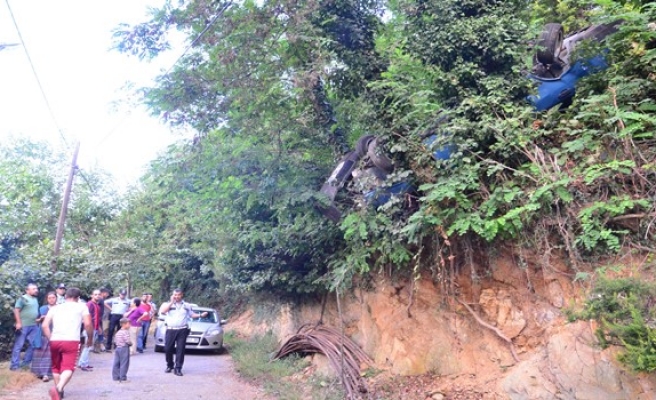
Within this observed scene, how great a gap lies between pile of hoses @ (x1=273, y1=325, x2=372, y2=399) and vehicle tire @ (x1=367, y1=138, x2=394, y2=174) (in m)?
3.26

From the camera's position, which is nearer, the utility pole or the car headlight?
the utility pole

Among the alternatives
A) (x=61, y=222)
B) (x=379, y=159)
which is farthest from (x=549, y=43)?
(x=61, y=222)

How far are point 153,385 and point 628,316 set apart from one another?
790 centimetres

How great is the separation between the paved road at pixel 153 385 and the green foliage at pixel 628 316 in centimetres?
643

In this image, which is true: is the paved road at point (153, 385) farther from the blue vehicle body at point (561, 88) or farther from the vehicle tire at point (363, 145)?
the blue vehicle body at point (561, 88)

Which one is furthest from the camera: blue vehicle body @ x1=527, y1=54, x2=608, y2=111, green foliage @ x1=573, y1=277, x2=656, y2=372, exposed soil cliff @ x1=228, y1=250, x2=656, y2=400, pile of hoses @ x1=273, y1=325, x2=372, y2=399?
pile of hoses @ x1=273, y1=325, x2=372, y2=399

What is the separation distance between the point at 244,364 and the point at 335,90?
23.8 ft

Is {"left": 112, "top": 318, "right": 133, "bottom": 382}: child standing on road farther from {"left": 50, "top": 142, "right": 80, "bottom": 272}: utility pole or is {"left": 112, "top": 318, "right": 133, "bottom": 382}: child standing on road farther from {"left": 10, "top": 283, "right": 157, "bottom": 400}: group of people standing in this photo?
{"left": 50, "top": 142, "right": 80, "bottom": 272}: utility pole

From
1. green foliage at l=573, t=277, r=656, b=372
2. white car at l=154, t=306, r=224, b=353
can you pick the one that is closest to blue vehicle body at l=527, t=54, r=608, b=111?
green foliage at l=573, t=277, r=656, b=372

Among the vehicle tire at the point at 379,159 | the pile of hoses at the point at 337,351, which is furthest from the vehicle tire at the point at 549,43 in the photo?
the pile of hoses at the point at 337,351

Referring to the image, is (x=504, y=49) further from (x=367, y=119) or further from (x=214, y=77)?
(x=214, y=77)

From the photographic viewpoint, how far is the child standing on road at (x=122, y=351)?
347 inches

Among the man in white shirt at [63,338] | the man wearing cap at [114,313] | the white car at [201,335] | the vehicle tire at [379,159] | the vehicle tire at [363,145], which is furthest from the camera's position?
the white car at [201,335]

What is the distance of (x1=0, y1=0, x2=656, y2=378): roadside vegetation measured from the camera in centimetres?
575
